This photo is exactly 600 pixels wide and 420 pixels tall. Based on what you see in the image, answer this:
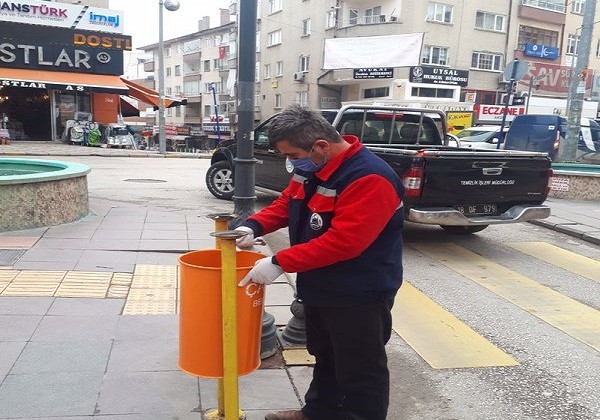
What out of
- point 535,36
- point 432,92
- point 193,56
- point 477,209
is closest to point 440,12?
point 432,92

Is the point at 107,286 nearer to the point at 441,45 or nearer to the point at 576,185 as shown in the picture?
the point at 576,185

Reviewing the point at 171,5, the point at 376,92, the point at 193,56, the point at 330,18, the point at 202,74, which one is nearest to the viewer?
the point at 171,5

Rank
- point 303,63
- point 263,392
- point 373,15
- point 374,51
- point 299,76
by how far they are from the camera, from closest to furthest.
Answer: point 263,392
point 374,51
point 373,15
point 299,76
point 303,63

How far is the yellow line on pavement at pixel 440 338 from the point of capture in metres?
4.01

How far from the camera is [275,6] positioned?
43.2 metres

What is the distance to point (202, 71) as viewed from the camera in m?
60.1

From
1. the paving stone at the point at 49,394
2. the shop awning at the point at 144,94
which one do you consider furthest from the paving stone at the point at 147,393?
the shop awning at the point at 144,94

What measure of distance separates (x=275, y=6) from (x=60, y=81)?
2358 centimetres

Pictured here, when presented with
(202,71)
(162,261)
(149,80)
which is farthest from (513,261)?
(149,80)

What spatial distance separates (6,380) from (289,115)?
230 cm

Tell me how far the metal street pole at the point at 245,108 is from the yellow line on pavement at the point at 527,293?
9.21 ft

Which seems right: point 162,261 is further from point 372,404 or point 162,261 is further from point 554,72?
point 554,72

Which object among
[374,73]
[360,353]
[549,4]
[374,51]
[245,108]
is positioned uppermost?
[549,4]

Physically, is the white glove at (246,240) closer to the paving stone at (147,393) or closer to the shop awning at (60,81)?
the paving stone at (147,393)
